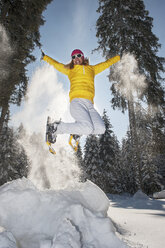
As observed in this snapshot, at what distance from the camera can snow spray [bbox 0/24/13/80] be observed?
251 inches

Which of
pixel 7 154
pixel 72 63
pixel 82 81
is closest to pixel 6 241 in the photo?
pixel 82 81

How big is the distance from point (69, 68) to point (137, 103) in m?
6.06

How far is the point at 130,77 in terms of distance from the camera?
9.09 m

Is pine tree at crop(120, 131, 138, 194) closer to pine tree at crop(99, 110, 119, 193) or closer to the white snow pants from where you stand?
pine tree at crop(99, 110, 119, 193)

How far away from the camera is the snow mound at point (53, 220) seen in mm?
1633

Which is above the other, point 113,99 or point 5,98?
point 113,99

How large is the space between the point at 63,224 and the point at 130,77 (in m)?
8.54

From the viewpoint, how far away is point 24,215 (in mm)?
2049

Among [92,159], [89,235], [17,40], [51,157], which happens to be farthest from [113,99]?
[92,159]

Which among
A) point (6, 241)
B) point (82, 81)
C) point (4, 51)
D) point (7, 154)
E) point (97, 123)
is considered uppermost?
point (4, 51)

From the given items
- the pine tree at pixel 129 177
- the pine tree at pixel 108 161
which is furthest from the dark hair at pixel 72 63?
the pine tree at pixel 129 177

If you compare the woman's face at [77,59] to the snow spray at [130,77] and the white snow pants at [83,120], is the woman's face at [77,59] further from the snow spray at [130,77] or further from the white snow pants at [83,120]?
the snow spray at [130,77]

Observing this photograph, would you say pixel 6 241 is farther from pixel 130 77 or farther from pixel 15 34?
pixel 130 77

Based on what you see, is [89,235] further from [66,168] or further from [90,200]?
[66,168]
